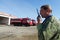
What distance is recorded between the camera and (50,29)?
4004 mm

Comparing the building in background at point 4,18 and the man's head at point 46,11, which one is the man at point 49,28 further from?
the building in background at point 4,18

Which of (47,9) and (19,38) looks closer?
(47,9)

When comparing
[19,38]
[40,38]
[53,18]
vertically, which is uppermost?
[53,18]

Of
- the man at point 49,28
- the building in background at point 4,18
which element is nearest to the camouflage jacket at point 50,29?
the man at point 49,28

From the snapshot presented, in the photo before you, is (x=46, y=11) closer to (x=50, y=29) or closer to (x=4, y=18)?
(x=50, y=29)

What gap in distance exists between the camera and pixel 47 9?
414cm

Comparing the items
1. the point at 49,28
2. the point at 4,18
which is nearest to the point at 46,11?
the point at 49,28

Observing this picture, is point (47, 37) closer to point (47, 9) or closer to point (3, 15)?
point (47, 9)

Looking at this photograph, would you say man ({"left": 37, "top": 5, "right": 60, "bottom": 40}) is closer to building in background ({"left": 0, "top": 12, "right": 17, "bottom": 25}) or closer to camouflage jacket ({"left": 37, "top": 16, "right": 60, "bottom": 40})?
camouflage jacket ({"left": 37, "top": 16, "right": 60, "bottom": 40})

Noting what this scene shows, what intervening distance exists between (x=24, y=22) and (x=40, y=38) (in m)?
29.7

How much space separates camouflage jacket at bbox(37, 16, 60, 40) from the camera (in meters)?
4.00

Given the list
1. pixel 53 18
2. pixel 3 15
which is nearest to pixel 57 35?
pixel 53 18

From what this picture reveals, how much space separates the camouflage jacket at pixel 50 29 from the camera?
4000 millimetres

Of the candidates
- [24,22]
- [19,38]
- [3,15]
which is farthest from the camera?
[3,15]
